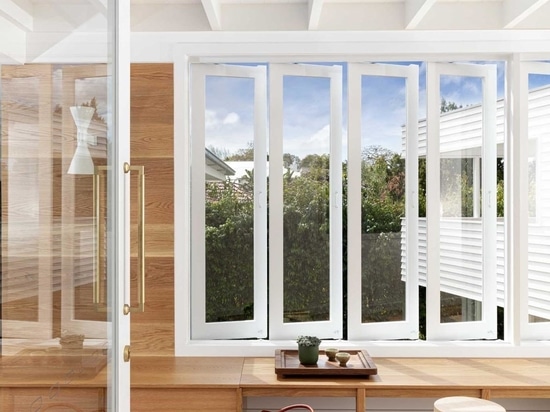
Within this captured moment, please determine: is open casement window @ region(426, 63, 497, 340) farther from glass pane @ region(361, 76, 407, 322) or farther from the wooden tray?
the wooden tray

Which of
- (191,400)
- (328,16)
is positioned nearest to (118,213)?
(191,400)

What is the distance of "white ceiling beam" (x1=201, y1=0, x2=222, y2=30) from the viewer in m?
2.75

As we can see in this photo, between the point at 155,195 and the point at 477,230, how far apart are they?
190 cm

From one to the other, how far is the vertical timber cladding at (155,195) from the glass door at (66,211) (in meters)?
1.22

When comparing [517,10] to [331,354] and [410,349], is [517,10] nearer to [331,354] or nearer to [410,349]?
[410,349]

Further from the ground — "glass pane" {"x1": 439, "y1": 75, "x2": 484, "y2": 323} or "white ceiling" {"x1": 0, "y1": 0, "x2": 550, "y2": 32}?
"white ceiling" {"x1": 0, "y1": 0, "x2": 550, "y2": 32}

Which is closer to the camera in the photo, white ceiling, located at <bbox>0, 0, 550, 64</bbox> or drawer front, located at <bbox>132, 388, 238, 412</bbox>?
drawer front, located at <bbox>132, 388, 238, 412</bbox>

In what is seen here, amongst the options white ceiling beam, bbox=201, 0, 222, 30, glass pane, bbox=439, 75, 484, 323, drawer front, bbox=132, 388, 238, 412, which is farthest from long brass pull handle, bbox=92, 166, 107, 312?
glass pane, bbox=439, 75, 484, 323

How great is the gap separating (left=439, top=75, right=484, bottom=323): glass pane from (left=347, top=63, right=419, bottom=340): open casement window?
0.18 metres

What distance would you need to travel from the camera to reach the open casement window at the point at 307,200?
3248mm

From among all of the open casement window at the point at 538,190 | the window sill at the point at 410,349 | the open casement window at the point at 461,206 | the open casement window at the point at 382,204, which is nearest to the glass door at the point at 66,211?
the window sill at the point at 410,349

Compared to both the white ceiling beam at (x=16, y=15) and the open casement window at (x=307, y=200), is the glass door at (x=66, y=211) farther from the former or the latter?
the open casement window at (x=307, y=200)

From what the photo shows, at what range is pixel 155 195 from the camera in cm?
313

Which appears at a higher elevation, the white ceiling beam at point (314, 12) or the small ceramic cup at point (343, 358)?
the white ceiling beam at point (314, 12)
